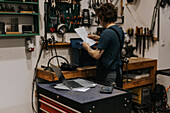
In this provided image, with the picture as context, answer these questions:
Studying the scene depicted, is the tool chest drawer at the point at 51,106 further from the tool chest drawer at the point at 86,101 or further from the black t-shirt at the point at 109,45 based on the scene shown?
the black t-shirt at the point at 109,45

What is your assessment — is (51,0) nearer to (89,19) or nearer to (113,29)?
(89,19)

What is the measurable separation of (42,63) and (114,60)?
46.4 inches

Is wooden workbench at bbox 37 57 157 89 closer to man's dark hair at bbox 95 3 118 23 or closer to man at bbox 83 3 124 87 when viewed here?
man at bbox 83 3 124 87

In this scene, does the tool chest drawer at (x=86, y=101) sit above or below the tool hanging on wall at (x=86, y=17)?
below

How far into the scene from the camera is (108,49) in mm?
2477

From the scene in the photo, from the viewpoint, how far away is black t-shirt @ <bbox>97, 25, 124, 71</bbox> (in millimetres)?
2426

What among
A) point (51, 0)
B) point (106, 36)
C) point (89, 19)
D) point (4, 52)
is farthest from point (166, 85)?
point (4, 52)

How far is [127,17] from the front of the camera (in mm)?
4141

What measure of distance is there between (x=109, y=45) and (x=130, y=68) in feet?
3.74

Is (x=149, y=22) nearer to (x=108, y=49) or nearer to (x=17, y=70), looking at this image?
(x=108, y=49)

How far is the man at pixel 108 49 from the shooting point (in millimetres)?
2439

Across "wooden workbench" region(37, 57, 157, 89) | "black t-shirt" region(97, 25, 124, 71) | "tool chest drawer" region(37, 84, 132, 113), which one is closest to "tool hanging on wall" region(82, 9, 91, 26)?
"wooden workbench" region(37, 57, 157, 89)

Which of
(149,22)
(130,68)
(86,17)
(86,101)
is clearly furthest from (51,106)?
(149,22)

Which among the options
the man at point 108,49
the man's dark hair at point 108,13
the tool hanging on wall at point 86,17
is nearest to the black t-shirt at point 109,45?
the man at point 108,49
